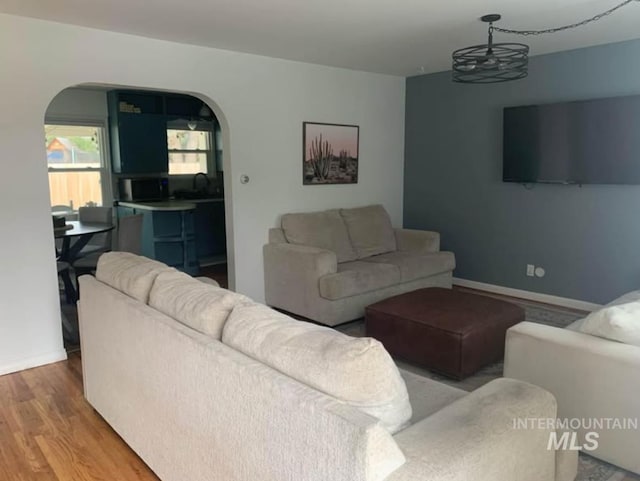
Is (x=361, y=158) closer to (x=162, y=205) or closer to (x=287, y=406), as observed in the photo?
(x=162, y=205)

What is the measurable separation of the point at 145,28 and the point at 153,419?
266cm

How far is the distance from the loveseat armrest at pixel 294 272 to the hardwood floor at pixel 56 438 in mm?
1767

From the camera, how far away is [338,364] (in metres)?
1.23

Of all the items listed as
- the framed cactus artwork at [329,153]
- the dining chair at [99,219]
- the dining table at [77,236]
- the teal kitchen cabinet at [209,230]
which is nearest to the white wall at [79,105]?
the dining chair at [99,219]

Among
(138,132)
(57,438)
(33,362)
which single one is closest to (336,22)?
(57,438)

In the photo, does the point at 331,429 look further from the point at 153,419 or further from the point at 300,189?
the point at 300,189

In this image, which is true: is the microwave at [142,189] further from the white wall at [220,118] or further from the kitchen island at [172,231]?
the white wall at [220,118]

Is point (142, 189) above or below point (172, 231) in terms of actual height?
above

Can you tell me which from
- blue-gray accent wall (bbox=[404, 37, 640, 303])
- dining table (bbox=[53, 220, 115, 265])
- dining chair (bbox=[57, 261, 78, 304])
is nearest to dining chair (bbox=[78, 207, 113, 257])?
dining table (bbox=[53, 220, 115, 265])

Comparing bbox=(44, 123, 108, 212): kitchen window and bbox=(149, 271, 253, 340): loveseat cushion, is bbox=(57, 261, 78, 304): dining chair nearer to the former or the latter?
bbox=(44, 123, 108, 212): kitchen window

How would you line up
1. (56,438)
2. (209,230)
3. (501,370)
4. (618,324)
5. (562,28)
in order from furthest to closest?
1. (209,230)
2. (562,28)
3. (501,370)
4. (56,438)
5. (618,324)

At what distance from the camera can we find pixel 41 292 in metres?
3.27

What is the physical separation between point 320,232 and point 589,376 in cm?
286

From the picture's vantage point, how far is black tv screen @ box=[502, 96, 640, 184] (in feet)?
12.7
